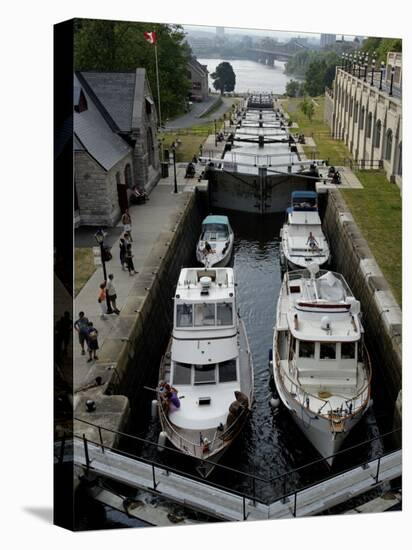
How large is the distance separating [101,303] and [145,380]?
7.73ft

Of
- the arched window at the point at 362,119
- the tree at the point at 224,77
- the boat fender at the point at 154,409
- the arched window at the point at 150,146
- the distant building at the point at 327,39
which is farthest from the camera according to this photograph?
the arched window at the point at 362,119

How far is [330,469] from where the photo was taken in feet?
40.1

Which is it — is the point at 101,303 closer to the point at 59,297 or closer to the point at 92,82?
the point at 59,297

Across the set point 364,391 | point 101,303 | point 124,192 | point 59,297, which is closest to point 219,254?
point 124,192

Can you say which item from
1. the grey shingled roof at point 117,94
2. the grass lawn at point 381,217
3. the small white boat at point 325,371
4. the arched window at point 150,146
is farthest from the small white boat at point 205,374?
the arched window at point 150,146

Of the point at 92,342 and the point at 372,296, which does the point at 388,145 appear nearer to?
the point at 372,296

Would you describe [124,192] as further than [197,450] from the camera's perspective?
Yes

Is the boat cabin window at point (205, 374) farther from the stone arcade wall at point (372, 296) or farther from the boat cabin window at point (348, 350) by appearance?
the stone arcade wall at point (372, 296)

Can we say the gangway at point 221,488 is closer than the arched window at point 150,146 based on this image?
Yes

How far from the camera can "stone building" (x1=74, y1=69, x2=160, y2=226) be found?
813 inches

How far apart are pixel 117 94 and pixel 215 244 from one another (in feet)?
27.7

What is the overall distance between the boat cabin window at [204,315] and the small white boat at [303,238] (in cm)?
738

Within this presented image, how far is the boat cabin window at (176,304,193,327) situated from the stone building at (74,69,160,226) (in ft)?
23.7

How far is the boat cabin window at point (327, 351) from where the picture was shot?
13141mm
